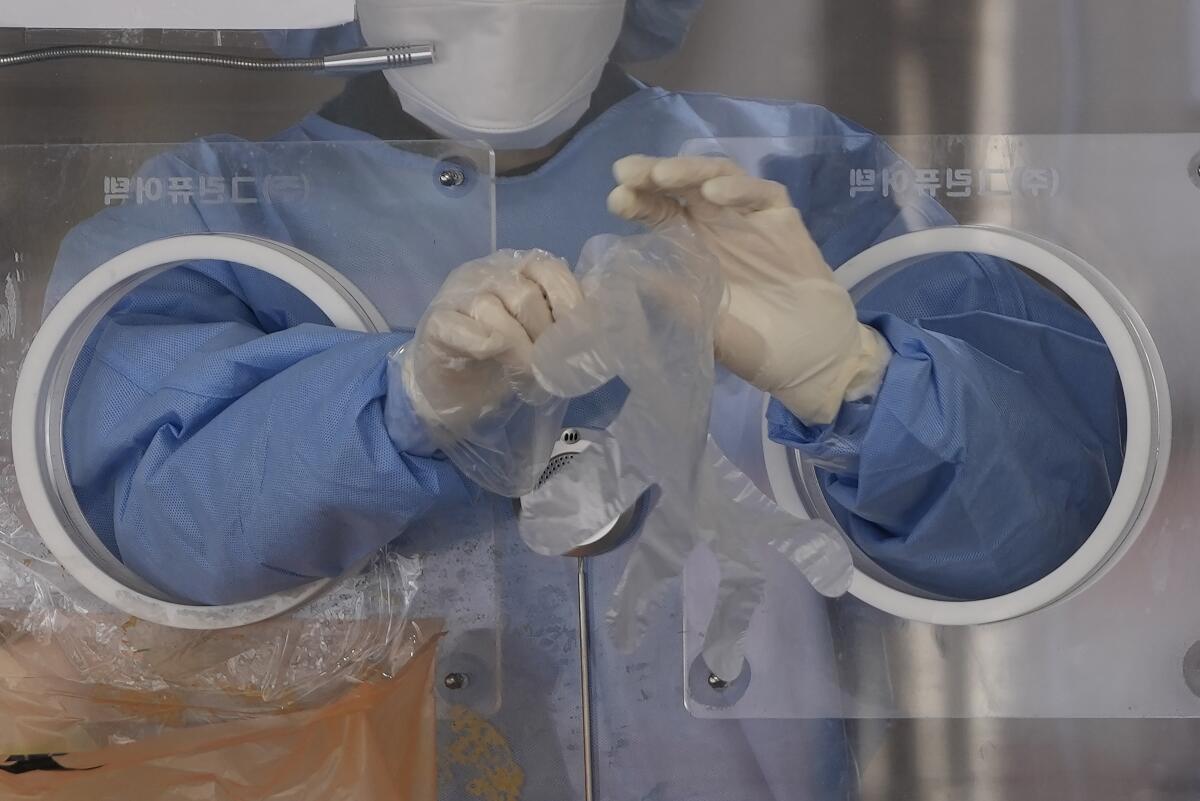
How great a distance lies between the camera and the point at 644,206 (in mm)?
765

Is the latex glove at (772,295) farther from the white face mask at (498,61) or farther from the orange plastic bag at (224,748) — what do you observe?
the orange plastic bag at (224,748)

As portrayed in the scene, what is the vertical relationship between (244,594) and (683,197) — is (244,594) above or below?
below

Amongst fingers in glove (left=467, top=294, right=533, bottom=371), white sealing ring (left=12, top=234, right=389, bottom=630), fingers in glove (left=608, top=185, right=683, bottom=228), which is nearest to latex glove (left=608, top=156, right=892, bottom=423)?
fingers in glove (left=608, top=185, right=683, bottom=228)

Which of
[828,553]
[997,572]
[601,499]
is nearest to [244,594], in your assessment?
[601,499]

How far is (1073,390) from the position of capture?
976mm

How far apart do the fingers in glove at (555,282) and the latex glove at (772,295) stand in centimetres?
6

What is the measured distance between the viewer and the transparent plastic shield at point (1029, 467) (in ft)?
3.02

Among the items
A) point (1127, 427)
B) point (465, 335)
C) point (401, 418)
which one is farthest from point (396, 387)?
point (1127, 427)

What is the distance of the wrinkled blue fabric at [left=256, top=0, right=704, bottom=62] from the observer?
3.50ft

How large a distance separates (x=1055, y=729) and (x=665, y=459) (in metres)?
0.49

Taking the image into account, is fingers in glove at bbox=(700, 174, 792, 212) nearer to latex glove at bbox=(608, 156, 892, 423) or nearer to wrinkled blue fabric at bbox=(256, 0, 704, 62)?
latex glove at bbox=(608, 156, 892, 423)

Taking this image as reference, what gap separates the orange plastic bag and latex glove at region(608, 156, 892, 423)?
1.32ft

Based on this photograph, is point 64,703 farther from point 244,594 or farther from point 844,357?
point 844,357

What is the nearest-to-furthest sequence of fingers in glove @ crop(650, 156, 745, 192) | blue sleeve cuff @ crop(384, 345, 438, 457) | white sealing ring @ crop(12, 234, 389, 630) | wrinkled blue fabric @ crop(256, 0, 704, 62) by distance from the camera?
1. fingers in glove @ crop(650, 156, 745, 192)
2. blue sleeve cuff @ crop(384, 345, 438, 457)
3. white sealing ring @ crop(12, 234, 389, 630)
4. wrinkled blue fabric @ crop(256, 0, 704, 62)
